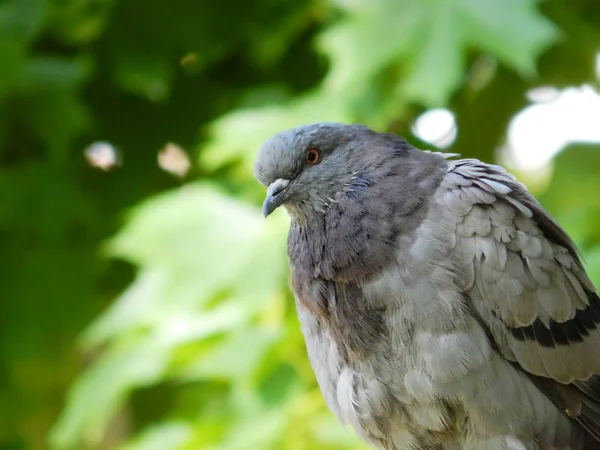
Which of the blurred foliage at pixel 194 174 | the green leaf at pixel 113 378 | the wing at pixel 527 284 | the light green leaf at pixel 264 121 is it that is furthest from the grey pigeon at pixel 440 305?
the green leaf at pixel 113 378

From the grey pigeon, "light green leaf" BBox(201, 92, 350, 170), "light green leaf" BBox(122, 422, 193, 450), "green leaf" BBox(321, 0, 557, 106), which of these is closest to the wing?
the grey pigeon

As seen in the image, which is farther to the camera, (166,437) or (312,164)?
(166,437)

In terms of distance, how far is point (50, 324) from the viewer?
139 inches

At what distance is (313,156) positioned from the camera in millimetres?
2244

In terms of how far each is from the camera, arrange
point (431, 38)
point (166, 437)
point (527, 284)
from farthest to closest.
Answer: point (166, 437)
point (431, 38)
point (527, 284)

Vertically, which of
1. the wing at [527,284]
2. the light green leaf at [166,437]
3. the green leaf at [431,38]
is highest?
the green leaf at [431,38]

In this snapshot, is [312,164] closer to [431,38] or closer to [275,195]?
[275,195]

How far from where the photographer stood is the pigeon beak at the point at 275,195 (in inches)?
85.4

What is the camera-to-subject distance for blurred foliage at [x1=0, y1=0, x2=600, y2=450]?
277 centimetres

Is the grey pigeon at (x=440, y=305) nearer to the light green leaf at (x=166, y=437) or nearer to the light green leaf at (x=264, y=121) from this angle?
the light green leaf at (x=264, y=121)

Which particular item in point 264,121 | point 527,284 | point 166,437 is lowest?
point 527,284

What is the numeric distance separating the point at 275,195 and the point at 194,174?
1530 millimetres

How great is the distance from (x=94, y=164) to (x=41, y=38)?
580mm

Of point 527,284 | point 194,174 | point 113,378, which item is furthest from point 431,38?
point 113,378
